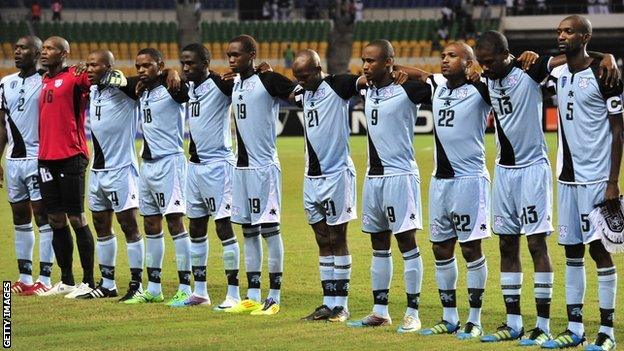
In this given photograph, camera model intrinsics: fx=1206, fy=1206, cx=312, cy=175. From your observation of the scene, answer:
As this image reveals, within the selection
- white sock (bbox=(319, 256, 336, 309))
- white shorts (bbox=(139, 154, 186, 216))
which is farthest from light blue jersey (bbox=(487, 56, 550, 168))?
white shorts (bbox=(139, 154, 186, 216))

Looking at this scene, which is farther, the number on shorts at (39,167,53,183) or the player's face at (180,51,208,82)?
the number on shorts at (39,167,53,183)

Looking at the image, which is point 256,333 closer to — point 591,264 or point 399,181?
point 399,181

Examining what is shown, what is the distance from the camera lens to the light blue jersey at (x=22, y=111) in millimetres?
12445

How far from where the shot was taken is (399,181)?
395 inches

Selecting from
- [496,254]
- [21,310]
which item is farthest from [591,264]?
[21,310]

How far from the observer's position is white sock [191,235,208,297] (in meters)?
11.5

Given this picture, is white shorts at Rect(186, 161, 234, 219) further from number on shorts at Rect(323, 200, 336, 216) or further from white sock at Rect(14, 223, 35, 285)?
white sock at Rect(14, 223, 35, 285)

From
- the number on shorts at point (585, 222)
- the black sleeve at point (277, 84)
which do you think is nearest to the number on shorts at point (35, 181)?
the black sleeve at point (277, 84)

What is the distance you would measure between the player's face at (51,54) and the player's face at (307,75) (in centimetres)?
282

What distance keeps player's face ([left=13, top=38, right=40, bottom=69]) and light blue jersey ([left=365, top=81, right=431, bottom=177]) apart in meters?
4.15

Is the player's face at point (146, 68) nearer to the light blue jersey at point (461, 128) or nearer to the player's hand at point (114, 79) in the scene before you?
the player's hand at point (114, 79)

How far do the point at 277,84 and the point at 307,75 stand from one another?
519mm

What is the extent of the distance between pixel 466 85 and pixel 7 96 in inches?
208

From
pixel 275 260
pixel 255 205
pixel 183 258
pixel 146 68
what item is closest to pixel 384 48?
pixel 255 205
